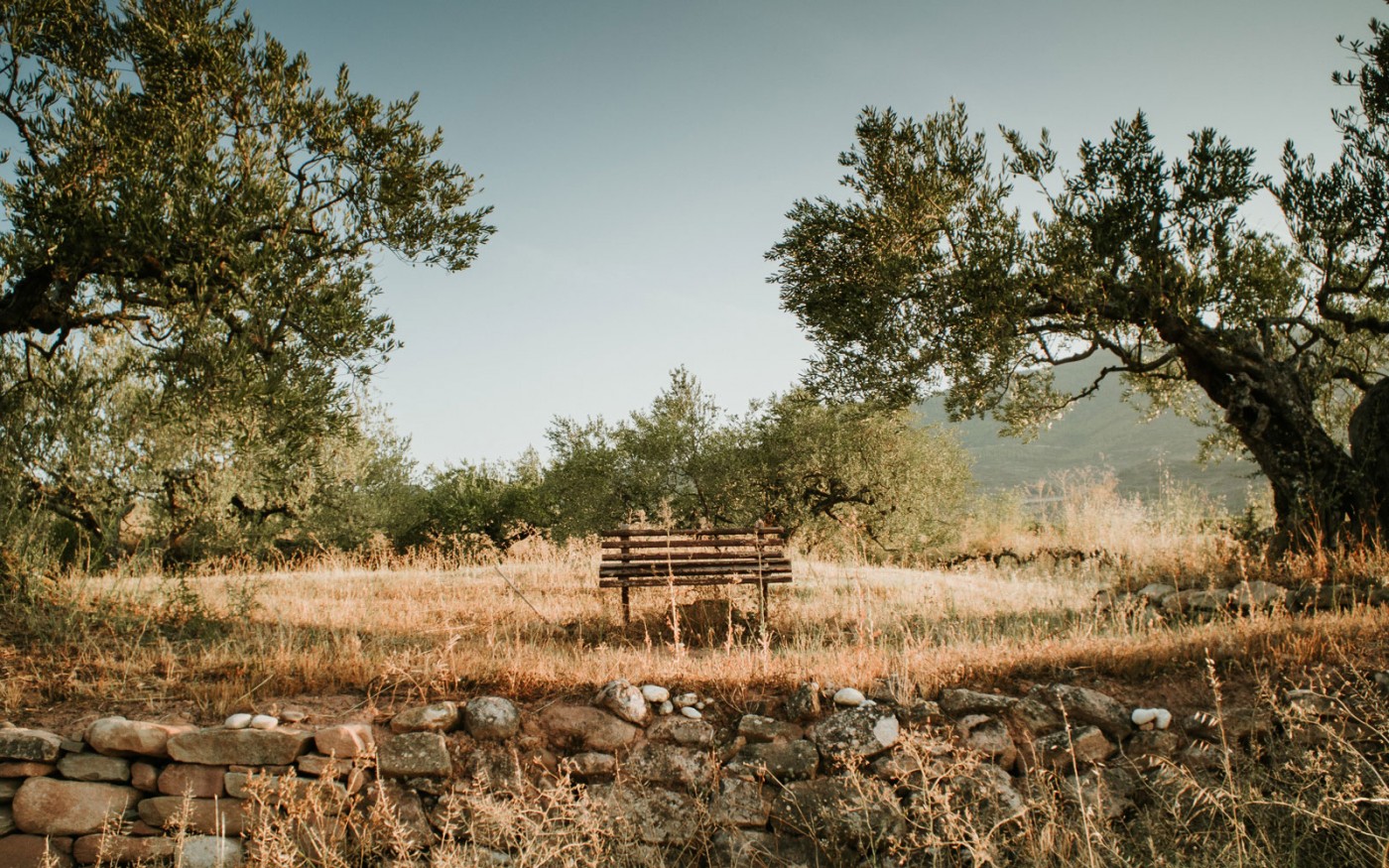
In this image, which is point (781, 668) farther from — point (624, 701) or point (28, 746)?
point (28, 746)

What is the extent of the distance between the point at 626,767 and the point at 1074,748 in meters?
3.05

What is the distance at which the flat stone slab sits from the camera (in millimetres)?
4848

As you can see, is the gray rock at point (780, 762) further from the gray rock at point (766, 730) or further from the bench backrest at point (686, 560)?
the bench backrest at point (686, 560)

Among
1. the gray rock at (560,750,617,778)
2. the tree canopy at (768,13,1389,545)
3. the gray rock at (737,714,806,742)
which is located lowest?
the gray rock at (560,750,617,778)

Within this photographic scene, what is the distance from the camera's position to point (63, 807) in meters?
4.74

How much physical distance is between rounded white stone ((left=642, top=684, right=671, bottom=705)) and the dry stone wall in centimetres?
15

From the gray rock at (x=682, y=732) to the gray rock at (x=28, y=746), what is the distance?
13.0ft

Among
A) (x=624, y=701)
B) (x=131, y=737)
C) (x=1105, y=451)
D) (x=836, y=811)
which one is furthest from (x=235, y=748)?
(x=1105, y=451)

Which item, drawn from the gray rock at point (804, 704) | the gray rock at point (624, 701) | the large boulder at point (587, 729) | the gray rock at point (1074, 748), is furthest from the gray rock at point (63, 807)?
the gray rock at point (1074, 748)

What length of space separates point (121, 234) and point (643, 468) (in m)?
10.6

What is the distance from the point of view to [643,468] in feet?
52.9

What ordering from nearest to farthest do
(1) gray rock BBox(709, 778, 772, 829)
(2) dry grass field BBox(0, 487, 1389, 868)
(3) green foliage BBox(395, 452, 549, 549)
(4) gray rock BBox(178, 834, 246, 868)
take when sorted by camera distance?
(2) dry grass field BBox(0, 487, 1389, 868) → (4) gray rock BBox(178, 834, 246, 868) → (1) gray rock BBox(709, 778, 772, 829) → (3) green foliage BBox(395, 452, 549, 549)

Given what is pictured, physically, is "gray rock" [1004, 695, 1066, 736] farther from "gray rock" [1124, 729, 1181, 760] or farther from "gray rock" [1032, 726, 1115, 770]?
"gray rock" [1124, 729, 1181, 760]

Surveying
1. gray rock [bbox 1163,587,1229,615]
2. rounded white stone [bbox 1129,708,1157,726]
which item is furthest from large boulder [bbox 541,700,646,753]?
gray rock [bbox 1163,587,1229,615]
